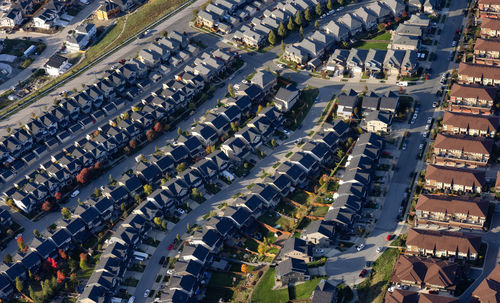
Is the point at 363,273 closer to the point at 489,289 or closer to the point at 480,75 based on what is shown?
the point at 489,289

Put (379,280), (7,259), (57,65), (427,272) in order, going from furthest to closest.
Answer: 1. (57,65)
2. (7,259)
3. (379,280)
4. (427,272)

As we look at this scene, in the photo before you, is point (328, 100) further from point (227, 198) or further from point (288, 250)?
point (288, 250)

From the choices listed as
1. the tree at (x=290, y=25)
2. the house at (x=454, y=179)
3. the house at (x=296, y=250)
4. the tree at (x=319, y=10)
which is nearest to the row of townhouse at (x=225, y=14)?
the tree at (x=290, y=25)

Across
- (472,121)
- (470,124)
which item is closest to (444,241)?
(470,124)

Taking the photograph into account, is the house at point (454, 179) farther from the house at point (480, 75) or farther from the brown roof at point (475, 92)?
the house at point (480, 75)

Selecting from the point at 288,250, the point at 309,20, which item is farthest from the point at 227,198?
the point at 309,20

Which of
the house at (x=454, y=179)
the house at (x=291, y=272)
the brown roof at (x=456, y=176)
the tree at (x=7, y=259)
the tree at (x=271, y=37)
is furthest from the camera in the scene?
the tree at (x=271, y=37)
